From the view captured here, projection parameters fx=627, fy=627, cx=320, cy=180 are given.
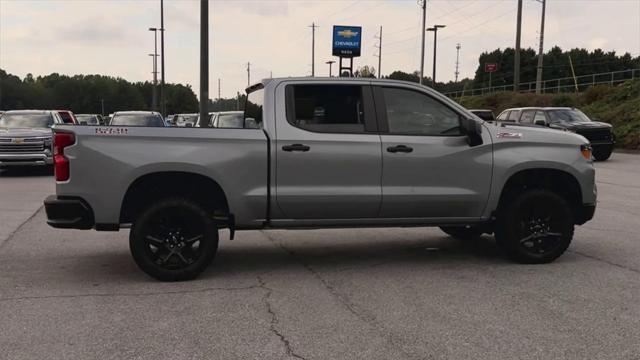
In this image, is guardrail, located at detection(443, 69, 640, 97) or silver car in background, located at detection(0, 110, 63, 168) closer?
silver car in background, located at detection(0, 110, 63, 168)

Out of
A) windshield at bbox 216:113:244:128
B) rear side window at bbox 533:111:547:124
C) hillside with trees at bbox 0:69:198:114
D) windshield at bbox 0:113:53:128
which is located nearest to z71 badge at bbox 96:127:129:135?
windshield at bbox 216:113:244:128

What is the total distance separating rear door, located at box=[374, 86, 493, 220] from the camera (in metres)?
6.23

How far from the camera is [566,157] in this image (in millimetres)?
6602

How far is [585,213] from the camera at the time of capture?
22.4 feet

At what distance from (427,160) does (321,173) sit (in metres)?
1.09

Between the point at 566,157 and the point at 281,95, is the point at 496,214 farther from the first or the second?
the point at 281,95

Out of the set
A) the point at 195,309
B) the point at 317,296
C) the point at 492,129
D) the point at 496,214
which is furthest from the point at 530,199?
the point at 195,309

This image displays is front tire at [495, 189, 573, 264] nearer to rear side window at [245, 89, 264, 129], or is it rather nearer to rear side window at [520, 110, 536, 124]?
rear side window at [245, 89, 264, 129]

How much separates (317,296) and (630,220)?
20.4 ft

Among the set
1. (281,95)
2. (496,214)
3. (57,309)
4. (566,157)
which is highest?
(281,95)

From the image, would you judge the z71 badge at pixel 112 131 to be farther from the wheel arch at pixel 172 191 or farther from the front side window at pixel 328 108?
the front side window at pixel 328 108

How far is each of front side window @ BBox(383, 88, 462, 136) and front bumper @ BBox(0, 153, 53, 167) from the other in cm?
1295

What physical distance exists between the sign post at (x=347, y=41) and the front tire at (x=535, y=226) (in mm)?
46776

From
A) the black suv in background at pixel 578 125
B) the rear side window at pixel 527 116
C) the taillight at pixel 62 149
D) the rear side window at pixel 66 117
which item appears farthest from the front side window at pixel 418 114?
the rear side window at pixel 527 116
